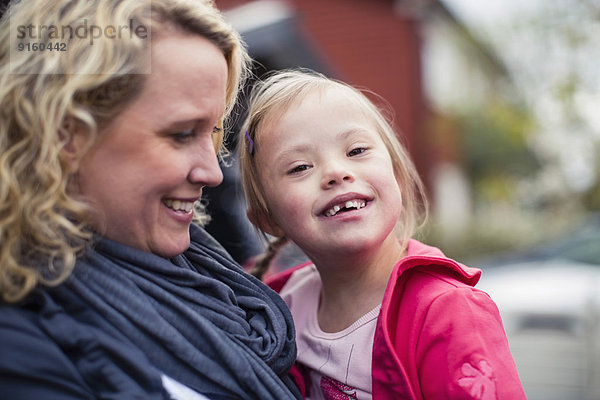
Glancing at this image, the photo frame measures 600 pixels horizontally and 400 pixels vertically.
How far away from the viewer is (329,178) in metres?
1.89

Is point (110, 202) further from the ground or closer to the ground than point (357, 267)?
closer to the ground

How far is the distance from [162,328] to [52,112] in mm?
486

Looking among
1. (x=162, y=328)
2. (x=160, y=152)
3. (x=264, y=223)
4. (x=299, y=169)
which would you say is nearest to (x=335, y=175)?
(x=299, y=169)

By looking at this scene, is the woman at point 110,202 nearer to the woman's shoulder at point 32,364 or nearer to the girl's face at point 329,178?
the woman's shoulder at point 32,364

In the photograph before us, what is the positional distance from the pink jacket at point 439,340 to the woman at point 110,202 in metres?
0.31

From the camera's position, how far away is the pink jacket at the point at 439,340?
152 centimetres

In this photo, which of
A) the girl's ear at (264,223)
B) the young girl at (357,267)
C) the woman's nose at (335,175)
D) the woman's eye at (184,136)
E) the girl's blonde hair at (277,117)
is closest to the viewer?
the woman's eye at (184,136)

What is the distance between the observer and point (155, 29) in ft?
4.60

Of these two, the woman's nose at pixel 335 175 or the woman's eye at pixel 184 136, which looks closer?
the woman's eye at pixel 184 136

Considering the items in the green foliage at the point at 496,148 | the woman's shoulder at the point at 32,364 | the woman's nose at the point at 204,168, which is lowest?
the woman's shoulder at the point at 32,364

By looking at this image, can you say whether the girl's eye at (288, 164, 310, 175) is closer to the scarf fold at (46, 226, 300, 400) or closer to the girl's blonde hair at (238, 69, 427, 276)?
the girl's blonde hair at (238, 69, 427, 276)

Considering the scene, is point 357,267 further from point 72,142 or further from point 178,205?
point 72,142

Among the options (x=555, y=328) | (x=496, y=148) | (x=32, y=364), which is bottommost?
(x=32, y=364)

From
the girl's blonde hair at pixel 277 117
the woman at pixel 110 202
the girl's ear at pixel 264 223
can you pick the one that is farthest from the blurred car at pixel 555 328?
the woman at pixel 110 202
